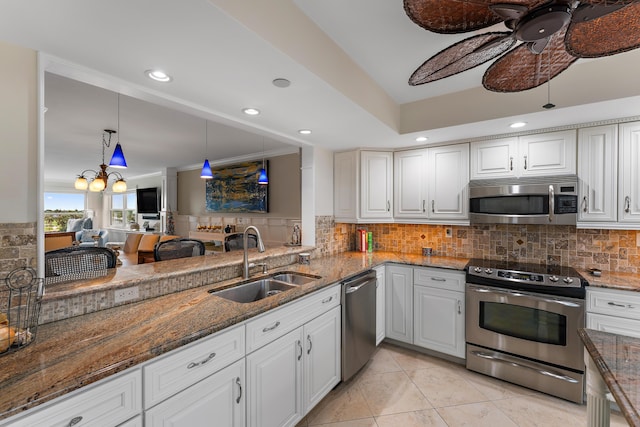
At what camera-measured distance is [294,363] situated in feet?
5.86

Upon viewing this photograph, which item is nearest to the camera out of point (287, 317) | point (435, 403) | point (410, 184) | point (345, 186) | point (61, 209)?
point (287, 317)

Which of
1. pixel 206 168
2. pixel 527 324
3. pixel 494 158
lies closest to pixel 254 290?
pixel 527 324

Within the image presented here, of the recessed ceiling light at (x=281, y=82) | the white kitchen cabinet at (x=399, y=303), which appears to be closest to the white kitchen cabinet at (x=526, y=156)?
the white kitchen cabinet at (x=399, y=303)

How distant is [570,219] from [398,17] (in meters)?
2.18

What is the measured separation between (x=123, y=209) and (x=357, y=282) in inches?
347

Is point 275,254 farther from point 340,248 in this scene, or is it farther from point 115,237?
point 115,237

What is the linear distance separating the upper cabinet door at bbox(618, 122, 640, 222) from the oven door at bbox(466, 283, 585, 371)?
0.85 metres

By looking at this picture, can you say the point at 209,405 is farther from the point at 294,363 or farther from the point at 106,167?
the point at 106,167

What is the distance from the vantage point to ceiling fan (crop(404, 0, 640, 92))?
0.88m

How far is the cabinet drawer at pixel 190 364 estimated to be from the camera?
1096 millimetres

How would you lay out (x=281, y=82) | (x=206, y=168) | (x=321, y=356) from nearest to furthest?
(x=281, y=82), (x=321, y=356), (x=206, y=168)

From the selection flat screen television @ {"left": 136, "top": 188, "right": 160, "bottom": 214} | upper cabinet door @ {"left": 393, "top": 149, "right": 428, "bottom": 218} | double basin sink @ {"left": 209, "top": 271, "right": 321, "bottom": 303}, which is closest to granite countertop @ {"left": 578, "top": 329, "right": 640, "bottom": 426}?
double basin sink @ {"left": 209, "top": 271, "right": 321, "bottom": 303}

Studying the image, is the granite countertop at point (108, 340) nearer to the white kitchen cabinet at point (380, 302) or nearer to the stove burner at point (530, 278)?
the white kitchen cabinet at point (380, 302)

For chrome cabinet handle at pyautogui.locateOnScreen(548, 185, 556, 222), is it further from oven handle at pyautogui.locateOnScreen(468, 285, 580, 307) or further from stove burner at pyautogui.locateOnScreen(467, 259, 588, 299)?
oven handle at pyautogui.locateOnScreen(468, 285, 580, 307)
